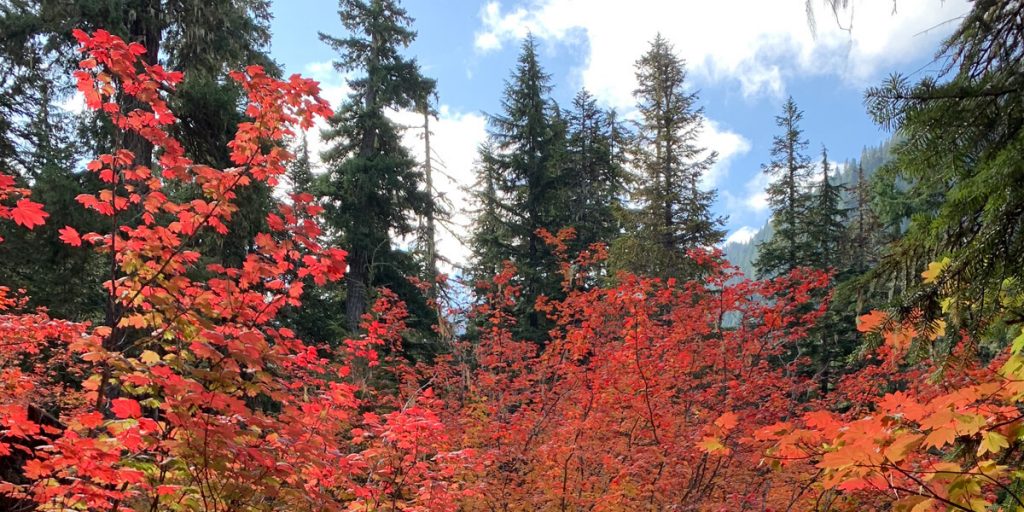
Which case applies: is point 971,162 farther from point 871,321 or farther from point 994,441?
point 994,441

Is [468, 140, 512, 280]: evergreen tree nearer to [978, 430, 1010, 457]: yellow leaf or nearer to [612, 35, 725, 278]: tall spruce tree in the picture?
[612, 35, 725, 278]: tall spruce tree

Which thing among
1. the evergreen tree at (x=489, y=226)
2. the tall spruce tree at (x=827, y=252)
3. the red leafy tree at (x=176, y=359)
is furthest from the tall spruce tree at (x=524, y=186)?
the red leafy tree at (x=176, y=359)

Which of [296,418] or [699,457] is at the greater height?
[296,418]

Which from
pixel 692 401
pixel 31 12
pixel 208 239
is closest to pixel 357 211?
pixel 208 239

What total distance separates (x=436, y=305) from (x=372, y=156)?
6.96m

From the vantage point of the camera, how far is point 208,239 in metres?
11.5

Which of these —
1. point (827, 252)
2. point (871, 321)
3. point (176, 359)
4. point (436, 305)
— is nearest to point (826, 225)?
point (827, 252)

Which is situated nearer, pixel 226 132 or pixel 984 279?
pixel 984 279

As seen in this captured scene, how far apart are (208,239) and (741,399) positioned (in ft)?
35.6

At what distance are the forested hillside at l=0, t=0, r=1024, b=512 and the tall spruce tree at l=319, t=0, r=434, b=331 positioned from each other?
10 centimetres

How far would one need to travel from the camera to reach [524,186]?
23219mm

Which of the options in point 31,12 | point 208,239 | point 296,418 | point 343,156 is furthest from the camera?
point 343,156

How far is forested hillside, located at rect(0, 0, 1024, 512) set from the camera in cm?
233

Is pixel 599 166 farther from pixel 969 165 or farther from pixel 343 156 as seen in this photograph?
pixel 969 165
